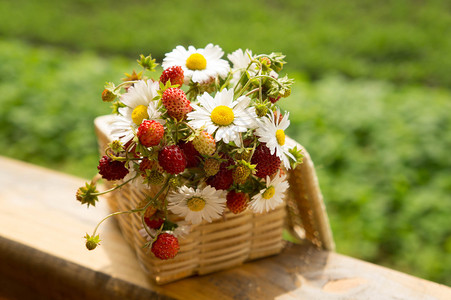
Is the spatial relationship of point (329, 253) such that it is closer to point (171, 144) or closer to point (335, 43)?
point (171, 144)

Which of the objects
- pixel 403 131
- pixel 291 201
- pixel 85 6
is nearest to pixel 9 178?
pixel 291 201

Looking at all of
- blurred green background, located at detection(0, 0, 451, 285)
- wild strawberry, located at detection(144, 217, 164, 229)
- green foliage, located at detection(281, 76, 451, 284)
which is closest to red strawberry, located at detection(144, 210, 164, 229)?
wild strawberry, located at detection(144, 217, 164, 229)

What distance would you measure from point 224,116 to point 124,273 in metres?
0.47

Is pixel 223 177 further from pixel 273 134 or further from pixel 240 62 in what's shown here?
pixel 240 62

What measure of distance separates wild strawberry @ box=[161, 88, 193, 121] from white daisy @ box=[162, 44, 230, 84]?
92 mm

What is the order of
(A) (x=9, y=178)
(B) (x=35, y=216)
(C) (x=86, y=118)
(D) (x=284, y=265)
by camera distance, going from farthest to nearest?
(C) (x=86, y=118) → (A) (x=9, y=178) → (B) (x=35, y=216) → (D) (x=284, y=265)

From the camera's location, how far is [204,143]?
74 centimetres

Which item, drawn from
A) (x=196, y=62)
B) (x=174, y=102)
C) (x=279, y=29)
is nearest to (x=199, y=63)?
(x=196, y=62)

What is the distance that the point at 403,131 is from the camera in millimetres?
2402

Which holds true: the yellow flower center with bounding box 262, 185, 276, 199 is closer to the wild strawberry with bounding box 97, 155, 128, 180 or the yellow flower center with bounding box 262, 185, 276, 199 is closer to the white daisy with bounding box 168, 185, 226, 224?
the white daisy with bounding box 168, 185, 226, 224

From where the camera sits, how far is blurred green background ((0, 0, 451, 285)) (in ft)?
6.49

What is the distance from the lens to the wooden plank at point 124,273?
990 mm

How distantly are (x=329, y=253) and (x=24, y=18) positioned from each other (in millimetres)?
4853

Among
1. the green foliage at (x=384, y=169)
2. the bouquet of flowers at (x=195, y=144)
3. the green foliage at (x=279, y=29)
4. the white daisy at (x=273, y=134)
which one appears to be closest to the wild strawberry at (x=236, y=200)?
the bouquet of flowers at (x=195, y=144)
